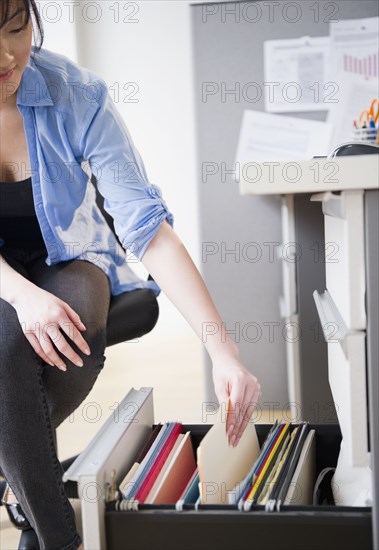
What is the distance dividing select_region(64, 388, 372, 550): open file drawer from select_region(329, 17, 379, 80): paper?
150 cm

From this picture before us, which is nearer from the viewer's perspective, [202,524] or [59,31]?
[202,524]

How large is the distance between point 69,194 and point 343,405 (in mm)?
629

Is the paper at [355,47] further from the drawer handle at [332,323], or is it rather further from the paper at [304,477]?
the paper at [304,477]

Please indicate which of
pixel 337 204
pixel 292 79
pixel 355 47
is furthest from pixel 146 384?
pixel 337 204

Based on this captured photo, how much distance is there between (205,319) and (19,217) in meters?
0.44

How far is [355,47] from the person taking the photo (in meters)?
1.96

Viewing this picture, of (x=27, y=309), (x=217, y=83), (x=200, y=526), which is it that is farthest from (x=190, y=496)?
(x=217, y=83)

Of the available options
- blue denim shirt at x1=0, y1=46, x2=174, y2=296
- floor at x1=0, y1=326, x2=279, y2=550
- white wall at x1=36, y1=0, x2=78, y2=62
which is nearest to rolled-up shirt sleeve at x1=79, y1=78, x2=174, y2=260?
blue denim shirt at x1=0, y1=46, x2=174, y2=296

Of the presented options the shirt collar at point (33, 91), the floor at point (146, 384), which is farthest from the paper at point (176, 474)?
the shirt collar at point (33, 91)

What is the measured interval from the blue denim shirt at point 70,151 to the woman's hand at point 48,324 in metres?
0.16

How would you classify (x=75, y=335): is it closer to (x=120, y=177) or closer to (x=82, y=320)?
(x=82, y=320)

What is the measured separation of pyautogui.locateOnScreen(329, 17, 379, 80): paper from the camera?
193 centimetres

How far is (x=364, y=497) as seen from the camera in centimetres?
78

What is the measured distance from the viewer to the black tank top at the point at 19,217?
119 cm
